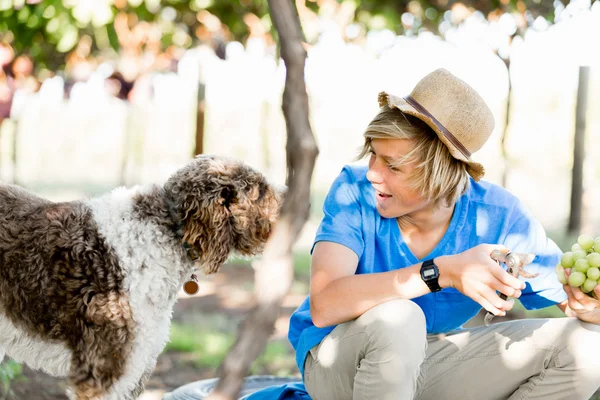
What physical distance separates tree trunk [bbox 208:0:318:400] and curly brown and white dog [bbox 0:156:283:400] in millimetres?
1162

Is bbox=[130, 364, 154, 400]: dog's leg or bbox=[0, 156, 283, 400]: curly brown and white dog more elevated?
bbox=[0, 156, 283, 400]: curly brown and white dog

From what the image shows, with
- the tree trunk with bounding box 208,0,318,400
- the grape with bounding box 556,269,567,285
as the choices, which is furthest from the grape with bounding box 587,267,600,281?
the tree trunk with bounding box 208,0,318,400

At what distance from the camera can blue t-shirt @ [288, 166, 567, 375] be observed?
2.46 meters

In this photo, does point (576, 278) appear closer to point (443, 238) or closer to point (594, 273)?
point (594, 273)

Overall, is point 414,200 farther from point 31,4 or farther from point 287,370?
point 31,4

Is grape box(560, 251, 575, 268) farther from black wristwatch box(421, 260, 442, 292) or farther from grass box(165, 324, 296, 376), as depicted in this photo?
grass box(165, 324, 296, 376)

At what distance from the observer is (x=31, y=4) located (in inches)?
177

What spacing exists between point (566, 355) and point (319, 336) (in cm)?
90

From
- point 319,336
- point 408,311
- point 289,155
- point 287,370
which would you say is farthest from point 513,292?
point 287,370

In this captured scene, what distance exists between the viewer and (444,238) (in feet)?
8.30

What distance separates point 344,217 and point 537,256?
76 centimetres

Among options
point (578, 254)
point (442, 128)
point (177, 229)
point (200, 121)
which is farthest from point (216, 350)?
point (200, 121)

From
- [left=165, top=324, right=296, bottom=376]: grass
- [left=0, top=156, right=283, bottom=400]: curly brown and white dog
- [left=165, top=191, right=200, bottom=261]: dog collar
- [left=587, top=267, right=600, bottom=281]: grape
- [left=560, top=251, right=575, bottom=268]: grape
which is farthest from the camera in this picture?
[left=165, top=324, right=296, bottom=376]: grass

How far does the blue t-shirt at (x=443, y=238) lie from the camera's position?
246cm
